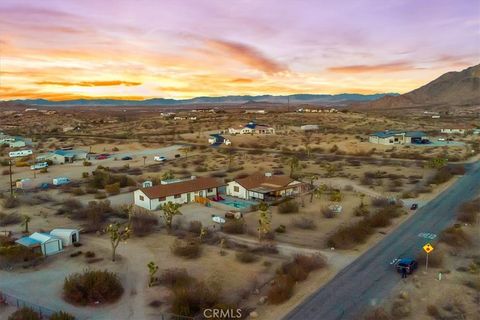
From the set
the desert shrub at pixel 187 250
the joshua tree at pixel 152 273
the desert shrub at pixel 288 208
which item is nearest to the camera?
the joshua tree at pixel 152 273

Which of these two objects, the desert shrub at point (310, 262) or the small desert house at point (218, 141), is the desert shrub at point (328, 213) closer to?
the desert shrub at point (310, 262)

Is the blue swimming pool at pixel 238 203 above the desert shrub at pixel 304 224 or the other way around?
the other way around

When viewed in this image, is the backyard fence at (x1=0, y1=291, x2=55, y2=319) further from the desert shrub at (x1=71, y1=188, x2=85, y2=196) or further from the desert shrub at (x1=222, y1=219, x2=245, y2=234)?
the desert shrub at (x1=71, y1=188, x2=85, y2=196)

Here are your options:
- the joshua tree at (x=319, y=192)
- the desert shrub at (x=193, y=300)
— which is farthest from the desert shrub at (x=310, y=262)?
the joshua tree at (x=319, y=192)

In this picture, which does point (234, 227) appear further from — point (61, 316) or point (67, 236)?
point (61, 316)

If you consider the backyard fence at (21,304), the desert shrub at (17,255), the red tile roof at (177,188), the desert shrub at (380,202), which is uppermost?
the red tile roof at (177,188)

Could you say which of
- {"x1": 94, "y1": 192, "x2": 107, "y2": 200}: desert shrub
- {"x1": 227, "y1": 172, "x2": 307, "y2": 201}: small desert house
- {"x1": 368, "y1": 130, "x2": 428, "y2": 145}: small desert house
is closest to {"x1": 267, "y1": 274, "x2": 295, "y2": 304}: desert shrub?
{"x1": 227, "y1": 172, "x2": 307, "y2": 201}: small desert house
